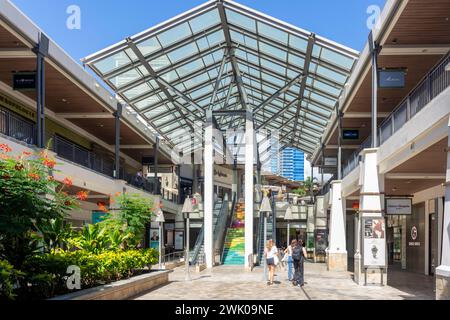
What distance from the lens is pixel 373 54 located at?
1928cm

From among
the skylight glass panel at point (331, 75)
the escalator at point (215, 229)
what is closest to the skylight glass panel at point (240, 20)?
the skylight glass panel at point (331, 75)

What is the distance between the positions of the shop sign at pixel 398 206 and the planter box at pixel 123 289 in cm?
855

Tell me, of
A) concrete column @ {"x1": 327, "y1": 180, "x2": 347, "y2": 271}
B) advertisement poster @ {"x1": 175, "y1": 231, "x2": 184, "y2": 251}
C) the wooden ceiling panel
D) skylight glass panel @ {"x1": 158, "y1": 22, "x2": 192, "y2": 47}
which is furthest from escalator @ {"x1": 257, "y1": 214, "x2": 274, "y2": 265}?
the wooden ceiling panel

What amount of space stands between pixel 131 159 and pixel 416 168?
30.3 m

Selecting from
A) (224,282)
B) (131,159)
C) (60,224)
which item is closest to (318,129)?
(131,159)

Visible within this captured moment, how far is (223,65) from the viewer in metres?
33.6

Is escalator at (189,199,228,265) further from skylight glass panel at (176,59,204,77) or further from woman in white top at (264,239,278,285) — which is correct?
woman in white top at (264,239,278,285)

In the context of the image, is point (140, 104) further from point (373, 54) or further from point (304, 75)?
point (373, 54)

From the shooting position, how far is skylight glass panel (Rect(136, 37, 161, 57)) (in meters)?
28.8

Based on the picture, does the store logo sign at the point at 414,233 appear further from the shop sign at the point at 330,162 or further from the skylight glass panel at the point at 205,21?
the skylight glass panel at the point at 205,21

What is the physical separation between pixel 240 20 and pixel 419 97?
46.1 feet

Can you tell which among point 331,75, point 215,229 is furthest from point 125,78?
point 215,229
